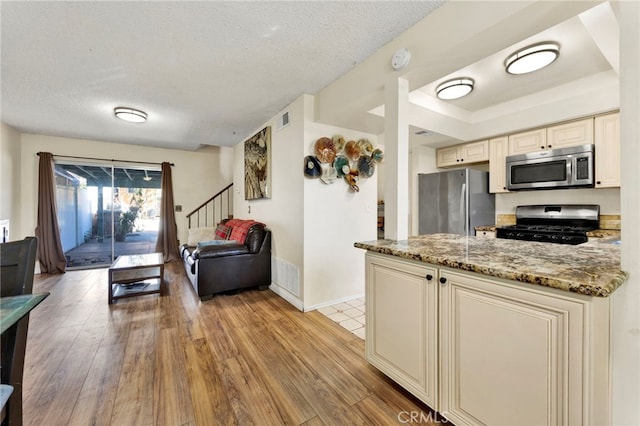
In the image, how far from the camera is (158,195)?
5449mm

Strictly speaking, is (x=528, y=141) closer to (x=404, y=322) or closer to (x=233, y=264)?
(x=404, y=322)

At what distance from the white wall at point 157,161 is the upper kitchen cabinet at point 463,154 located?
15.1 ft

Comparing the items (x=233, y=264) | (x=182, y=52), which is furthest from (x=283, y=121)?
(x=233, y=264)

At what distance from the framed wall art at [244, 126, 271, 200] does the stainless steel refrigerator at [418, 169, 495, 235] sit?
2449mm

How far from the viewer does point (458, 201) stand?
3.72 meters

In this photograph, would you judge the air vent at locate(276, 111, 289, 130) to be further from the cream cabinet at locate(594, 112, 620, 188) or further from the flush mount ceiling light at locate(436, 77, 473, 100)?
the cream cabinet at locate(594, 112, 620, 188)

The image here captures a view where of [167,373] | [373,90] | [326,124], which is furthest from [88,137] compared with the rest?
[373,90]

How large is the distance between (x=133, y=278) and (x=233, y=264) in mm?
1233

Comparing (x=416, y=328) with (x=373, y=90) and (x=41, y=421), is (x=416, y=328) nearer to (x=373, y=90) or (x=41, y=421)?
(x=373, y=90)

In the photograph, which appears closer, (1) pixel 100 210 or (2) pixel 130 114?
(2) pixel 130 114

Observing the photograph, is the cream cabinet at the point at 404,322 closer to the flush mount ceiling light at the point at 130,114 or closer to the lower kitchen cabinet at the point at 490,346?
the lower kitchen cabinet at the point at 490,346

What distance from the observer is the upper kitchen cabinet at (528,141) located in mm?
3264

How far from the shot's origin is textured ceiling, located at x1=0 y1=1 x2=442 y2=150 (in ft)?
5.49

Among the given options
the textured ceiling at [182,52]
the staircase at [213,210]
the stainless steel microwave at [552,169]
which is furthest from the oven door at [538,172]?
the staircase at [213,210]
